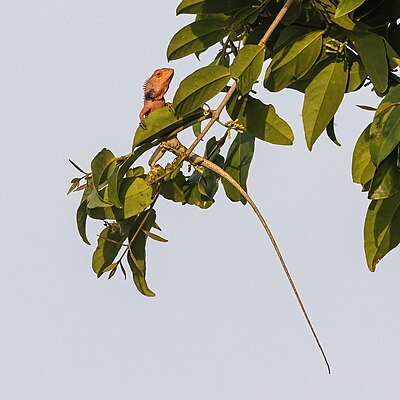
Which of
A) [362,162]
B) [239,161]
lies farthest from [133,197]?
[362,162]

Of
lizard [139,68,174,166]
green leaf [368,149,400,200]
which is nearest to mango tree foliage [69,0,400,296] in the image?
green leaf [368,149,400,200]

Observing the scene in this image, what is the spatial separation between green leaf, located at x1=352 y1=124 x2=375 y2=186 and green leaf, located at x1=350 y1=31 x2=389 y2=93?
63 millimetres

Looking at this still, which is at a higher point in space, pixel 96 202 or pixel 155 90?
pixel 155 90

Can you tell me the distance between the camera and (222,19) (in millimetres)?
1607

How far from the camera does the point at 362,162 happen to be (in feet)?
4.81

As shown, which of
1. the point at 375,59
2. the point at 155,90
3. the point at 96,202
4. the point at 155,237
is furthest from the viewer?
the point at 155,90

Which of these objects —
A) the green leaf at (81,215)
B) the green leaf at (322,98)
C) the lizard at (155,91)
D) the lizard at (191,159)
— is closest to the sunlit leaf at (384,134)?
the green leaf at (322,98)

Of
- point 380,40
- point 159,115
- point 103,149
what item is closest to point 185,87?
point 159,115

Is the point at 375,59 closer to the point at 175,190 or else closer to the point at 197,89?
the point at 197,89

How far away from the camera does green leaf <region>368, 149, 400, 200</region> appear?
138 centimetres

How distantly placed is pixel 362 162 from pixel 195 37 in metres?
0.35

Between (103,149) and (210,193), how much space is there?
10.2 inches

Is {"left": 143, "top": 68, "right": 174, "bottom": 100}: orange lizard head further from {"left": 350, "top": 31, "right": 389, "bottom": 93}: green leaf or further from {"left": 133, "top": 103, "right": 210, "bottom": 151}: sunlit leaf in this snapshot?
{"left": 350, "top": 31, "right": 389, "bottom": 93}: green leaf

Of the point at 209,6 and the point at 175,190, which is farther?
the point at 175,190
